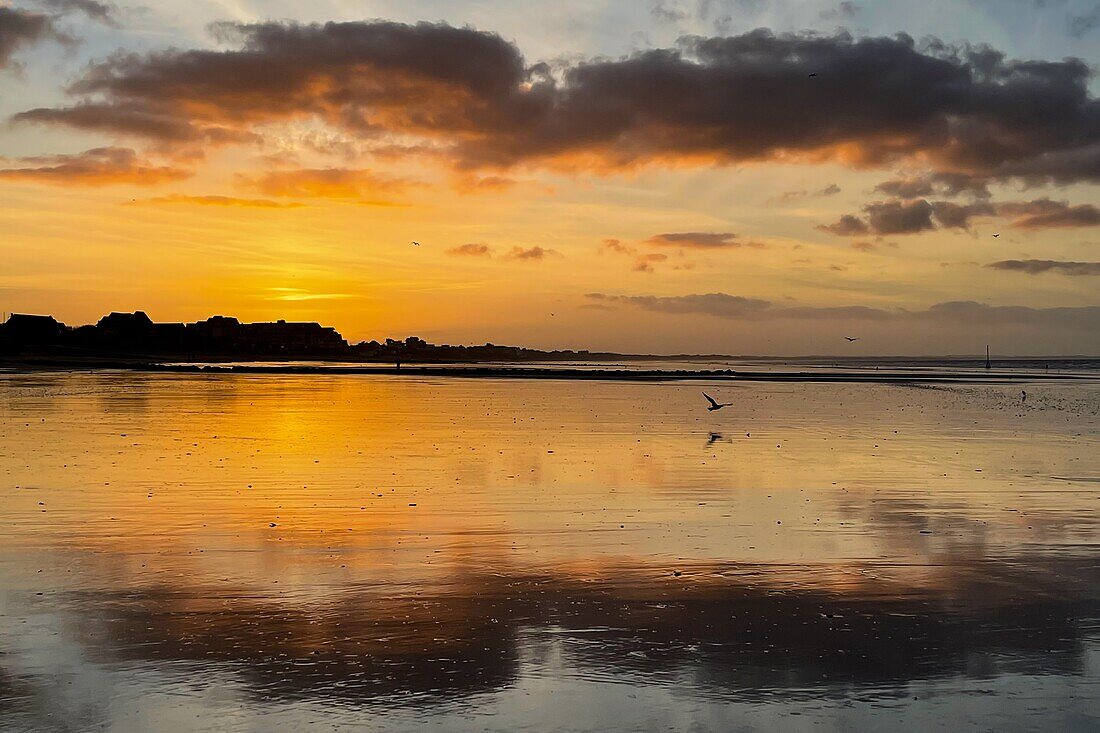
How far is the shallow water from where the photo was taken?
785 centimetres

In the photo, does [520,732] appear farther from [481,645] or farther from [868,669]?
[868,669]

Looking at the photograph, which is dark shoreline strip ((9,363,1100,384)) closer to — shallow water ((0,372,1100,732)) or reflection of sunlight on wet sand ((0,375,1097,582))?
reflection of sunlight on wet sand ((0,375,1097,582))

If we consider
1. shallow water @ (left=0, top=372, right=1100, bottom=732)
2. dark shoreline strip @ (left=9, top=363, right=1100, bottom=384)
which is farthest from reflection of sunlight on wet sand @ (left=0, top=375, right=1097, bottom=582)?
dark shoreline strip @ (left=9, top=363, right=1100, bottom=384)

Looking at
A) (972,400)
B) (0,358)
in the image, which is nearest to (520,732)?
(972,400)

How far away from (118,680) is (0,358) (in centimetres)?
14919

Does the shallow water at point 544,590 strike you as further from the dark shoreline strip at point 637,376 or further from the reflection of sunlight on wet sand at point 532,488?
the dark shoreline strip at point 637,376

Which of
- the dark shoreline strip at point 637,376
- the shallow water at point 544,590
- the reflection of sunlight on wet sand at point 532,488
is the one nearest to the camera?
the shallow water at point 544,590

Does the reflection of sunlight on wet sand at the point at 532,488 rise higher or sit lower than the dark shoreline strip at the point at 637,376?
lower

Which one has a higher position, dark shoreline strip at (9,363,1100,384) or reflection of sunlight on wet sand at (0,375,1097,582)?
dark shoreline strip at (9,363,1100,384)

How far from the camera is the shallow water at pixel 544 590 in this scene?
7.85 meters

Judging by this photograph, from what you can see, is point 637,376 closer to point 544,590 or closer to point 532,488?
point 532,488

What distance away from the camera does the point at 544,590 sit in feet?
37.8

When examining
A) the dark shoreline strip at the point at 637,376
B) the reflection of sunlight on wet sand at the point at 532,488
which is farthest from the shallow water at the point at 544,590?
the dark shoreline strip at the point at 637,376

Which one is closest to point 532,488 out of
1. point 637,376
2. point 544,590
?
point 544,590
